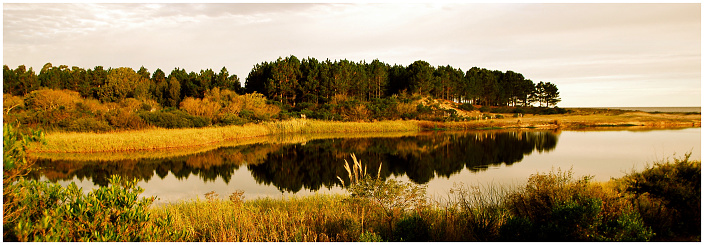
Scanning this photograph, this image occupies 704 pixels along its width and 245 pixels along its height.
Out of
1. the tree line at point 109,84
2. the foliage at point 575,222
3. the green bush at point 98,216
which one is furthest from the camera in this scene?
the tree line at point 109,84

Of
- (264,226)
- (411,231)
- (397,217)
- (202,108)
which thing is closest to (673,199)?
(411,231)

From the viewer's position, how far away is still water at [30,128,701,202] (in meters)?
16.0

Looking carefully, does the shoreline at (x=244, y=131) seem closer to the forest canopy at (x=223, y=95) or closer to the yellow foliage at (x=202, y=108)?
the forest canopy at (x=223, y=95)

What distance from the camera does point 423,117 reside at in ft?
164

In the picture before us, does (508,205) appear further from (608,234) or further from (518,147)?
(518,147)

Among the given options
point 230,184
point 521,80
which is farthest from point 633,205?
point 521,80

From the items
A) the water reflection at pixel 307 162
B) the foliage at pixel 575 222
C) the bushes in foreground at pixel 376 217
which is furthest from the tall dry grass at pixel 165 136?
the foliage at pixel 575 222

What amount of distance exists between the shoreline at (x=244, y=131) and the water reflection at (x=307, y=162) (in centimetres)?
268

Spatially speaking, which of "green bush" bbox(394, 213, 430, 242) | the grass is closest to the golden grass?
the grass

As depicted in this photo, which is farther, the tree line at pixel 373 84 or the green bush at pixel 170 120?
the tree line at pixel 373 84

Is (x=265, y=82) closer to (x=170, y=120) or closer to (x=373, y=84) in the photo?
(x=373, y=84)

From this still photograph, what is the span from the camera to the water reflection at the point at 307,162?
17875 millimetres

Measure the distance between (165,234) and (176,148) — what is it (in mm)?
21614

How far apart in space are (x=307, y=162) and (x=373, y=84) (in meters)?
46.3
